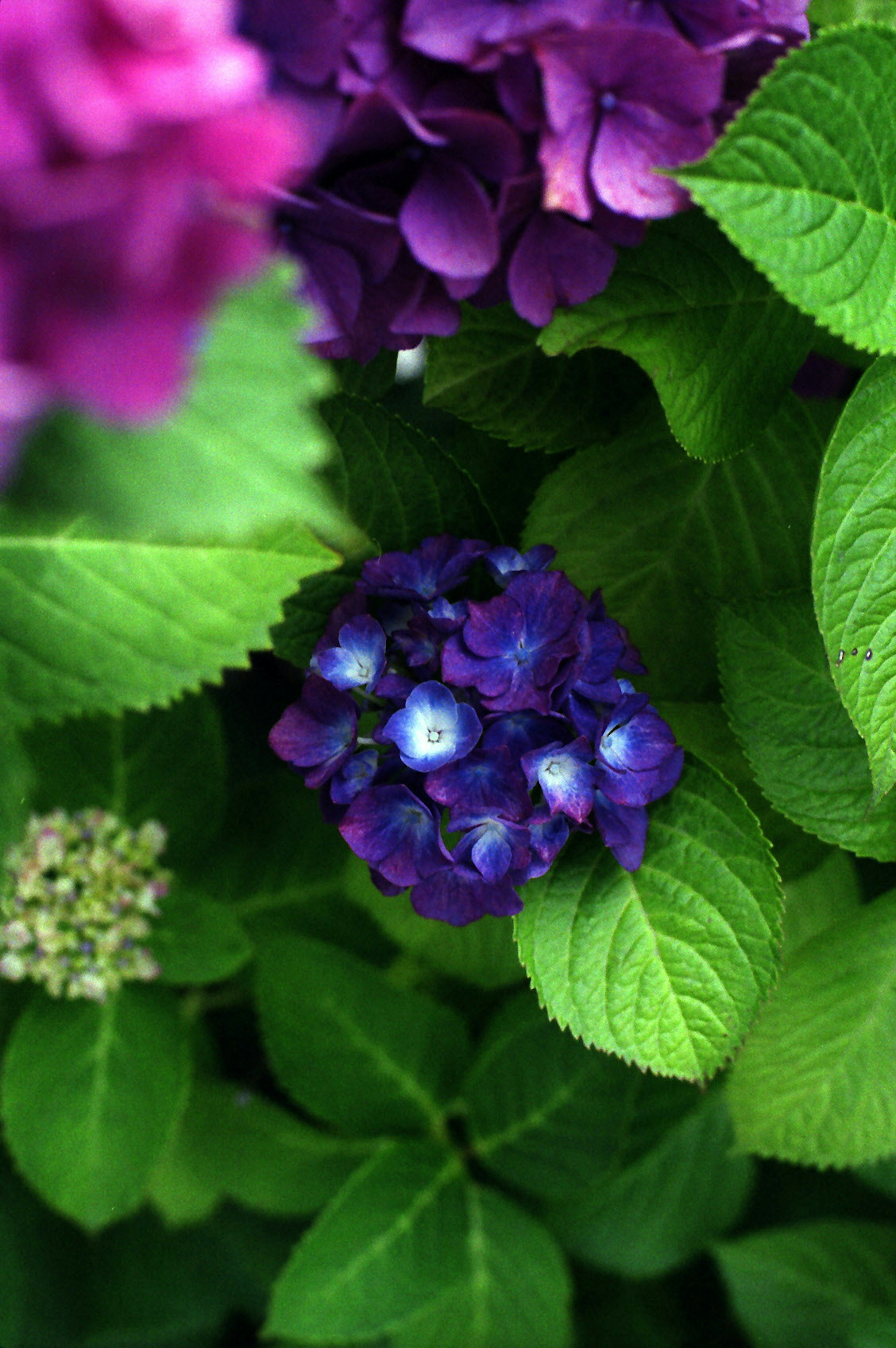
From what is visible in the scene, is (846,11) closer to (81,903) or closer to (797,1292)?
(81,903)

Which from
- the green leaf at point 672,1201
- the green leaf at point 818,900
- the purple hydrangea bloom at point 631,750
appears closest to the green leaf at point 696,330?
the purple hydrangea bloom at point 631,750

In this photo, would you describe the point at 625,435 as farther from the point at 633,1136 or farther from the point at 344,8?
the point at 633,1136

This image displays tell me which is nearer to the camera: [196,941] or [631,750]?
[631,750]

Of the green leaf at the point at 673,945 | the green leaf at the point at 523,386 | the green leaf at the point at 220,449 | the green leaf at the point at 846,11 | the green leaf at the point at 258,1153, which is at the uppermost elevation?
the green leaf at the point at 846,11

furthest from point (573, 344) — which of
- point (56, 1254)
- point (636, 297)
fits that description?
point (56, 1254)

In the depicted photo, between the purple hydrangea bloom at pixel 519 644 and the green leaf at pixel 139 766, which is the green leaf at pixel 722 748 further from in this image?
the green leaf at pixel 139 766

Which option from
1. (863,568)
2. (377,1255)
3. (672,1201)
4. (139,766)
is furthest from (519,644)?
(672,1201)
